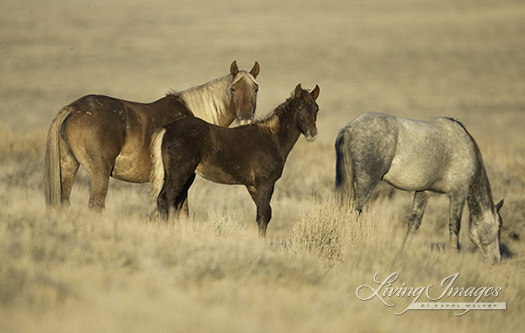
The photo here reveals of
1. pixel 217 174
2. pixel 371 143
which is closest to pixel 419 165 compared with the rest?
pixel 371 143

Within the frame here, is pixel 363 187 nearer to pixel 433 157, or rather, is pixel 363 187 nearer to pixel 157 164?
pixel 433 157

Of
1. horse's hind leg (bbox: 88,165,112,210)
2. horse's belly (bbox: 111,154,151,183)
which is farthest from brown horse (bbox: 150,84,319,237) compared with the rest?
horse's hind leg (bbox: 88,165,112,210)

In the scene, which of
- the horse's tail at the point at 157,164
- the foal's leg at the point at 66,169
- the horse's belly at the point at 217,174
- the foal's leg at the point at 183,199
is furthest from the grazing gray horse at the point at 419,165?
the foal's leg at the point at 66,169

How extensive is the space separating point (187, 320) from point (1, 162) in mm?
9445

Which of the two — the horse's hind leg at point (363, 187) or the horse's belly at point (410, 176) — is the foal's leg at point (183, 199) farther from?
the horse's belly at point (410, 176)

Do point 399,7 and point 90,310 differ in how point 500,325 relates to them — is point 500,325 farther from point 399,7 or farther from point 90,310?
point 399,7

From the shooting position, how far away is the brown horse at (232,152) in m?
7.88

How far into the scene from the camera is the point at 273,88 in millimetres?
35875

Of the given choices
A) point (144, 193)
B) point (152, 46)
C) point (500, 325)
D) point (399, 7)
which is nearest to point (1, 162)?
point (144, 193)

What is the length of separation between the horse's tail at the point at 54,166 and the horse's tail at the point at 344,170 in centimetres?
366

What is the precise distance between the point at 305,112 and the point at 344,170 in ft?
4.78

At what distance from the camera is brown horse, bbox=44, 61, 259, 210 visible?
7871 mm

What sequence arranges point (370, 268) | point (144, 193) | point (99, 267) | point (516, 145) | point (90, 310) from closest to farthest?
point (90, 310)
point (99, 267)
point (370, 268)
point (144, 193)
point (516, 145)

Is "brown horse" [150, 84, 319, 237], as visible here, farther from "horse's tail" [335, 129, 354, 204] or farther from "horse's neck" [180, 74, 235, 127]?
"horse's tail" [335, 129, 354, 204]
